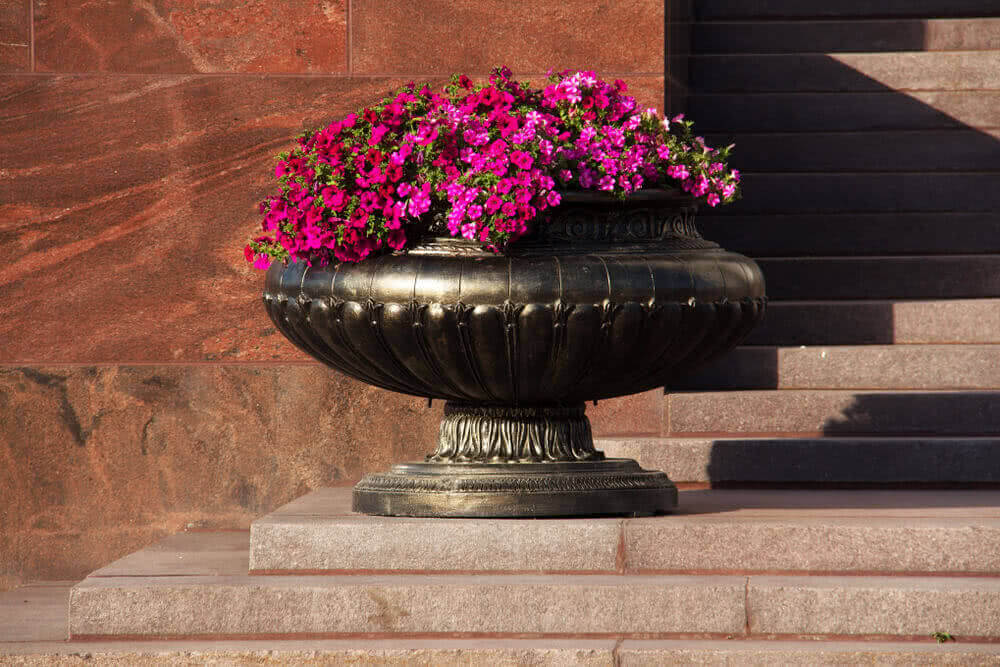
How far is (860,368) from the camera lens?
25.2 feet

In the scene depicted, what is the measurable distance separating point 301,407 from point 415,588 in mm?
2328

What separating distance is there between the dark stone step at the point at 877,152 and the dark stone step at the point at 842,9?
1.19 metres

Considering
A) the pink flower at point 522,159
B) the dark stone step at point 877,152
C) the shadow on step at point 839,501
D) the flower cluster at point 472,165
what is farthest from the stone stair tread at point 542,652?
the dark stone step at point 877,152

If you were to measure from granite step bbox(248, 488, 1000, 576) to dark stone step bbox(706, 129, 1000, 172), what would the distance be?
385 centimetres

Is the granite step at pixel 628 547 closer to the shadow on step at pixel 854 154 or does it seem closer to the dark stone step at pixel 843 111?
the shadow on step at pixel 854 154

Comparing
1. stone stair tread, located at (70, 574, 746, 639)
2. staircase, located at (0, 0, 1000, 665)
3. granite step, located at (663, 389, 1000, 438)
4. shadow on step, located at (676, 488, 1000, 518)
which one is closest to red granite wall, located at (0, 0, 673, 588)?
granite step, located at (663, 389, 1000, 438)

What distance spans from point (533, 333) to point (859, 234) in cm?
368

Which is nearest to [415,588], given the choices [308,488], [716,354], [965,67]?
[716,354]

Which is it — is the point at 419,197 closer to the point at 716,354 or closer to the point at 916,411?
the point at 716,354

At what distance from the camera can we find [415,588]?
5348 millimetres

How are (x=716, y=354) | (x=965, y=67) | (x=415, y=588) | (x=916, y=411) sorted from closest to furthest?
(x=415, y=588) < (x=716, y=354) < (x=916, y=411) < (x=965, y=67)

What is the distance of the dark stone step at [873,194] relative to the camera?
8.98 m

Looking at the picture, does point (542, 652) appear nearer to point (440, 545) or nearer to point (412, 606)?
point (412, 606)

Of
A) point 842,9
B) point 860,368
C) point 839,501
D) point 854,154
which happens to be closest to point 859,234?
point 854,154
